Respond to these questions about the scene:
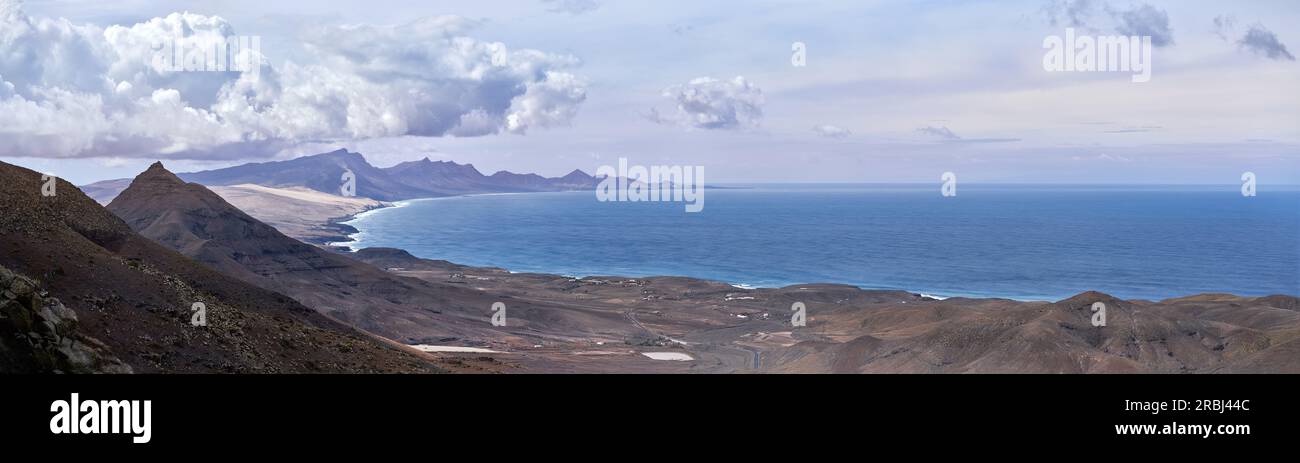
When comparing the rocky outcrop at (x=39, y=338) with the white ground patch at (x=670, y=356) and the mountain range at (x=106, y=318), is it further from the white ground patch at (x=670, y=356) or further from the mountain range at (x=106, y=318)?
the white ground patch at (x=670, y=356)

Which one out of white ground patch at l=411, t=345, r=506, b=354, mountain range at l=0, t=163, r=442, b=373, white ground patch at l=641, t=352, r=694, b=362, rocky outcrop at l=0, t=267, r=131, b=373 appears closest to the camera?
rocky outcrop at l=0, t=267, r=131, b=373

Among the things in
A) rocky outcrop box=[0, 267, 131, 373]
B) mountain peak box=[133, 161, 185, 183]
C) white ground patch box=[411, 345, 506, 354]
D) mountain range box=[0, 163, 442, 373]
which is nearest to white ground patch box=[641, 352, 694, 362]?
white ground patch box=[411, 345, 506, 354]

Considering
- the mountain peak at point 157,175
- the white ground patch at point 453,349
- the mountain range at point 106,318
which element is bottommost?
the white ground patch at point 453,349

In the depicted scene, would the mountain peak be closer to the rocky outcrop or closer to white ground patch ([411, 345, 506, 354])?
white ground patch ([411, 345, 506, 354])

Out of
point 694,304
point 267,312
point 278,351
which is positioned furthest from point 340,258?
point 278,351

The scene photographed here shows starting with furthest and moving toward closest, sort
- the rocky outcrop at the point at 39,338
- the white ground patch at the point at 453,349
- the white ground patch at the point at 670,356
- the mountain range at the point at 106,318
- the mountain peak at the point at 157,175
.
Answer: the mountain peak at the point at 157,175 → the white ground patch at the point at 670,356 → the white ground patch at the point at 453,349 → the mountain range at the point at 106,318 → the rocky outcrop at the point at 39,338

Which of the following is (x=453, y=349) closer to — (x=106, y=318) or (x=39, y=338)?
(x=106, y=318)

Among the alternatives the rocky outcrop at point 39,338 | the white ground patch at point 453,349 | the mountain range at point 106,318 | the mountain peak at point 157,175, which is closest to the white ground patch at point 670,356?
the white ground patch at point 453,349

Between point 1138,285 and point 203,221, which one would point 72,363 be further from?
point 1138,285
